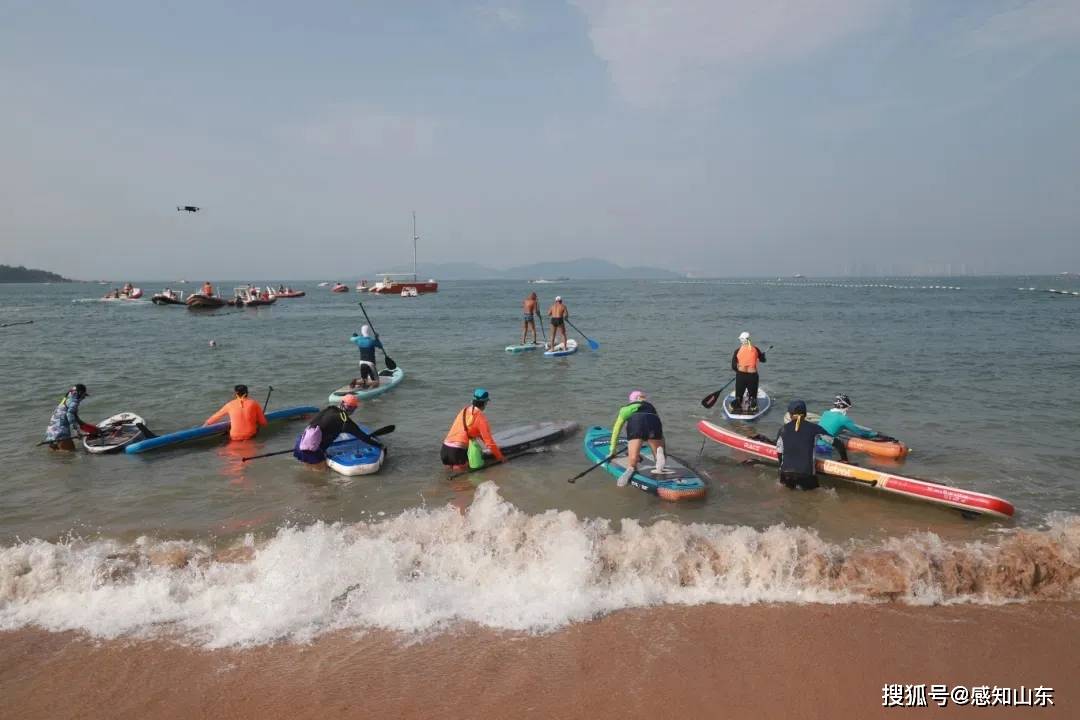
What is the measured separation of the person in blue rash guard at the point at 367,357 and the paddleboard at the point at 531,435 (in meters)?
5.89

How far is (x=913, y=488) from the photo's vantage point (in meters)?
8.00

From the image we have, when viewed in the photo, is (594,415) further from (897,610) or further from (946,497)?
(897,610)

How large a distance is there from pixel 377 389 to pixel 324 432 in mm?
6326

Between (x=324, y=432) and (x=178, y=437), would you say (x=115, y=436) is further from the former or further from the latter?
(x=324, y=432)

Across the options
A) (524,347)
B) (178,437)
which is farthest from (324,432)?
(524,347)

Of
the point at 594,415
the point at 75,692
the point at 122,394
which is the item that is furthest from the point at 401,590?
the point at 122,394

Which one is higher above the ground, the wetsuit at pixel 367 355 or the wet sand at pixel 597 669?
the wetsuit at pixel 367 355

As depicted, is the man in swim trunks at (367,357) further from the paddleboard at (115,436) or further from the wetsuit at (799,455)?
the wetsuit at (799,455)

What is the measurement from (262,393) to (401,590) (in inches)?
485

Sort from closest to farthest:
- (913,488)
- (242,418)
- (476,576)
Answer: (476,576), (913,488), (242,418)

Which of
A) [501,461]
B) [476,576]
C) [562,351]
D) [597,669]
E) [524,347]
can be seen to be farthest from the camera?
[524,347]

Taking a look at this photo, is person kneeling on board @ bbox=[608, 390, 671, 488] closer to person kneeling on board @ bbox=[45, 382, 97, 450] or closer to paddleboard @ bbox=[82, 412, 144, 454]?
paddleboard @ bbox=[82, 412, 144, 454]

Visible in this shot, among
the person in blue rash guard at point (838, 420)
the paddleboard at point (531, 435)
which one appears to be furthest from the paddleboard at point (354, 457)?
the person in blue rash guard at point (838, 420)

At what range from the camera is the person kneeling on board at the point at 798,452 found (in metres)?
8.53
